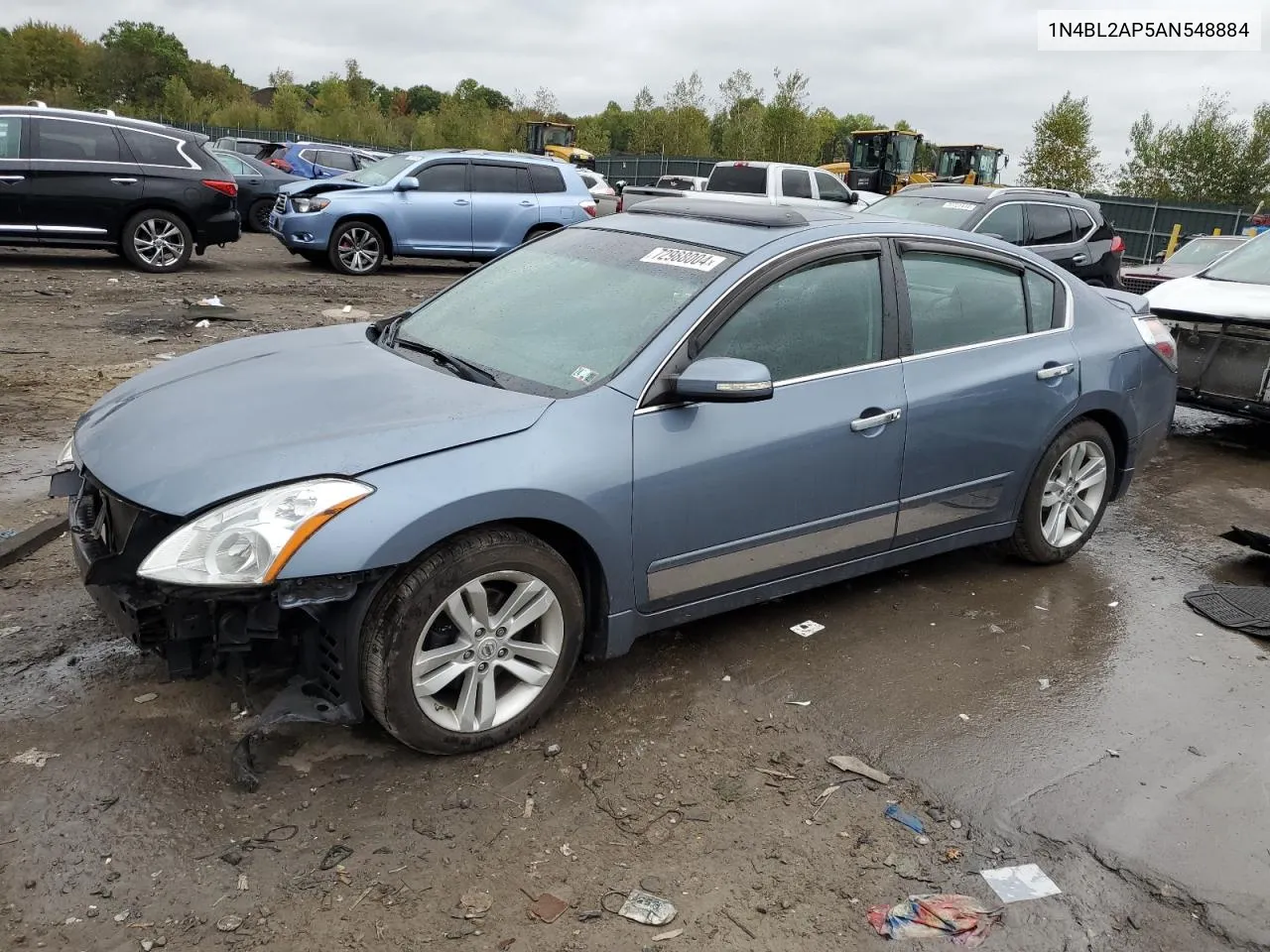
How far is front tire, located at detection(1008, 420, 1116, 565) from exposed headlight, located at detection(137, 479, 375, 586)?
333 cm

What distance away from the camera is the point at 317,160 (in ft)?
72.2

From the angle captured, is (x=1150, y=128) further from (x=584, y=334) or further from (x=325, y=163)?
(x=584, y=334)

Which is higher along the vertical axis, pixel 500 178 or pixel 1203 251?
pixel 500 178

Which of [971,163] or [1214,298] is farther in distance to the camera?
[971,163]

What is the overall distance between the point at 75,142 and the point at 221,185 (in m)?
1.64

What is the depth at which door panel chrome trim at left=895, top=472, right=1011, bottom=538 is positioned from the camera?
168 inches

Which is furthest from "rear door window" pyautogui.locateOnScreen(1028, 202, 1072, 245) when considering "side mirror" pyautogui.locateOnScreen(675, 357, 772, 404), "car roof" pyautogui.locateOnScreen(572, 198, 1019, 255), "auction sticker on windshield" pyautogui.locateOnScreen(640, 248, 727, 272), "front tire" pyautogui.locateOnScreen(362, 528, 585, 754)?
"front tire" pyautogui.locateOnScreen(362, 528, 585, 754)

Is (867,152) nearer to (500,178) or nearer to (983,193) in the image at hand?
(500,178)

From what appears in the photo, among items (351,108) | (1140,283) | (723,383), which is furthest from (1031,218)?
(351,108)

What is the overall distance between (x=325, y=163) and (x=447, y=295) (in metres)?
19.4

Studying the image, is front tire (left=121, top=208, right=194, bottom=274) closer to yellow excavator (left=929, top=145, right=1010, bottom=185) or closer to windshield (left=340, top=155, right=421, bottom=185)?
windshield (left=340, top=155, right=421, bottom=185)

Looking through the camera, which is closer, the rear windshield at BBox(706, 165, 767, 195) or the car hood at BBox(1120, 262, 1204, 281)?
the car hood at BBox(1120, 262, 1204, 281)

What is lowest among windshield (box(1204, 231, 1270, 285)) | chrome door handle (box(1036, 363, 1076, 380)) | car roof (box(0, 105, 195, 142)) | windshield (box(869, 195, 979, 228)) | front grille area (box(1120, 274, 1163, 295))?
front grille area (box(1120, 274, 1163, 295))

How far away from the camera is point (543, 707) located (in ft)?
11.1
